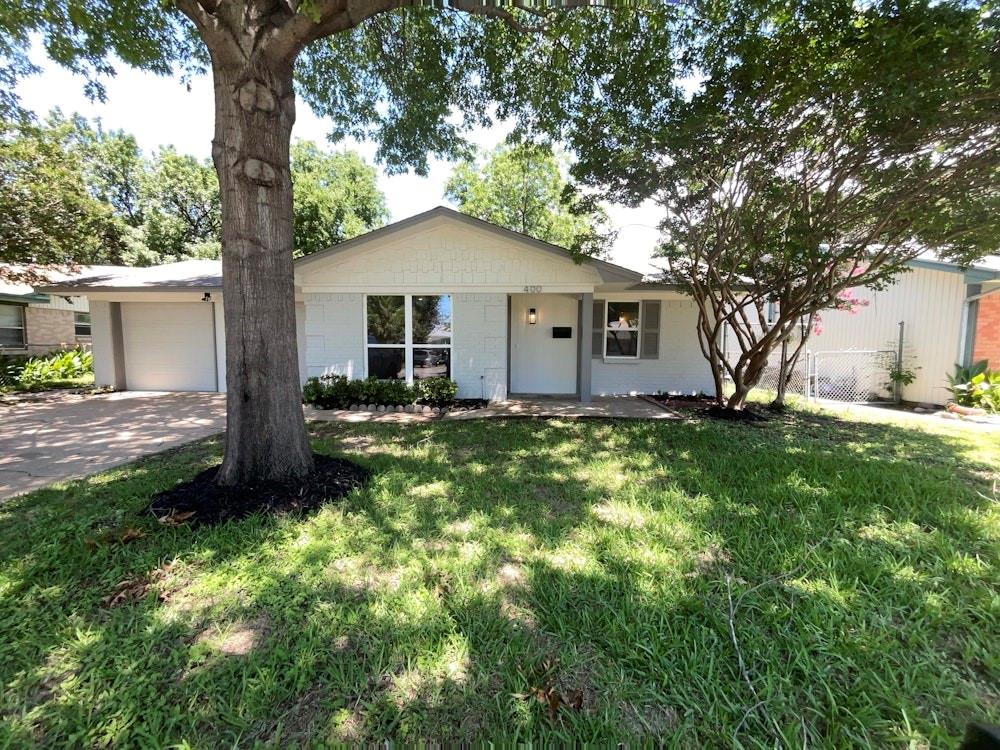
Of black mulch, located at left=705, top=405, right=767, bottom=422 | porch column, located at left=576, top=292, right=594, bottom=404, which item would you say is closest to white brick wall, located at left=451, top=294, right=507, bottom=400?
porch column, located at left=576, top=292, right=594, bottom=404

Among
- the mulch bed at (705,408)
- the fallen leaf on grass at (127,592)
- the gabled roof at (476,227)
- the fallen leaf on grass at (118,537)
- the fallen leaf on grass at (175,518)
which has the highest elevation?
the gabled roof at (476,227)

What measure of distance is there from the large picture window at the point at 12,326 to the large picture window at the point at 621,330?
19.7 m

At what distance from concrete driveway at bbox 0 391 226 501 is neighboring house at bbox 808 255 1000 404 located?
568 inches

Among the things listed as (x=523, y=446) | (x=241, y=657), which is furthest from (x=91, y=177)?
(x=241, y=657)

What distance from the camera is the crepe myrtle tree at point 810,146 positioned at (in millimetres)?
4445

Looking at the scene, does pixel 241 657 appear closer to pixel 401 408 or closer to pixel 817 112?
pixel 401 408

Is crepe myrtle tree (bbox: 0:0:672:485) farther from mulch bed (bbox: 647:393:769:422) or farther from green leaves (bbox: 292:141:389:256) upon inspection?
green leaves (bbox: 292:141:389:256)

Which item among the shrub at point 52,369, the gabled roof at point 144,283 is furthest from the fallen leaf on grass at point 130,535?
the shrub at point 52,369

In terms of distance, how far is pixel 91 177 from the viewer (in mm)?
23188

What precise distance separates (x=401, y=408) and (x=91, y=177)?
2662 centimetres

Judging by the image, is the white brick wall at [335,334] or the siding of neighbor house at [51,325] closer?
the white brick wall at [335,334]

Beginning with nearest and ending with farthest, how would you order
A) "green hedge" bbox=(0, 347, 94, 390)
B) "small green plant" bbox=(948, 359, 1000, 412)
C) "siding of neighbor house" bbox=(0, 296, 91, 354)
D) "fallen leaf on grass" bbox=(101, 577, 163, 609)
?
"fallen leaf on grass" bbox=(101, 577, 163, 609) < "small green plant" bbox=(948, 359, 1000, 412) < "green hedge" bbox=(0, 347, 94, 390) < "siding of neighbor house" bbox=(0, 296, 91, 354)

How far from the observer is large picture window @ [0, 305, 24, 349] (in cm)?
1470

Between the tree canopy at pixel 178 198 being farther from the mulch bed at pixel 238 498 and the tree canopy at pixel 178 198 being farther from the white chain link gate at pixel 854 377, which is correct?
the white chain link gate at pixel 854 377
